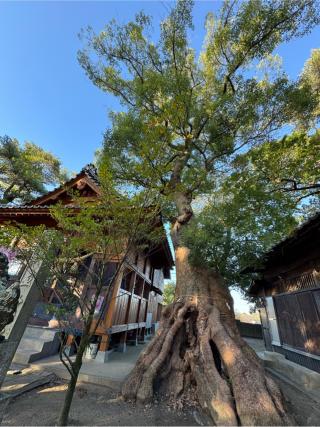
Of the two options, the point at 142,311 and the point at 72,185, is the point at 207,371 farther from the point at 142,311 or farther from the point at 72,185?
the point at 72,185

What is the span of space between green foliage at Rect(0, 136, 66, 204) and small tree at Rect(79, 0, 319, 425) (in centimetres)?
996

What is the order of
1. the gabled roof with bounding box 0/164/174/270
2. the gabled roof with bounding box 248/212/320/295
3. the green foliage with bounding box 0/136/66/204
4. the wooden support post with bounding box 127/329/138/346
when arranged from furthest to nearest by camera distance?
the green foliage with bounding box 0/136/66/204 → the wooden support post with bounding box 127/329/138/346 → the gabled roof with bounding box 0/164/174/270 → the gabled roof with bounding box 248/212/320/295

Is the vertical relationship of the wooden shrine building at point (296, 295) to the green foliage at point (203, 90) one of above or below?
below

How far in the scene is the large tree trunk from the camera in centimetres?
325

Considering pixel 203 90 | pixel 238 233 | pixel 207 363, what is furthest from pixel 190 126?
pixel 207 363

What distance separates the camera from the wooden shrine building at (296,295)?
555 cm

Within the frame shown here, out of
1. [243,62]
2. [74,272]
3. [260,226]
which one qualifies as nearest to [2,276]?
[74,272]

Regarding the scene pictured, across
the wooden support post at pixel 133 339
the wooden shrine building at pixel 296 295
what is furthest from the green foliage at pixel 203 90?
the wooden support post at pixel 133 339

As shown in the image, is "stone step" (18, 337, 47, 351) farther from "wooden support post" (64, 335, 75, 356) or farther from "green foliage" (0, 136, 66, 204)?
"green foliage" (0, 136, 66, 204)

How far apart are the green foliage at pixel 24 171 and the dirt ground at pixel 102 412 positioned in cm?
1628

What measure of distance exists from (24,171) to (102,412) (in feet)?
57.6

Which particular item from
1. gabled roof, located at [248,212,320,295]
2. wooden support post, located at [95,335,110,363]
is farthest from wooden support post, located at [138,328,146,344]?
gabled roof, located at [248,212,320,295]

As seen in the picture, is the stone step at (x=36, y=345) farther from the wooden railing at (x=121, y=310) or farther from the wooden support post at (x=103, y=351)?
the wooden railing at (x=121, y=310)

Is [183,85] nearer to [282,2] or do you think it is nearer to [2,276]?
[282,2]
